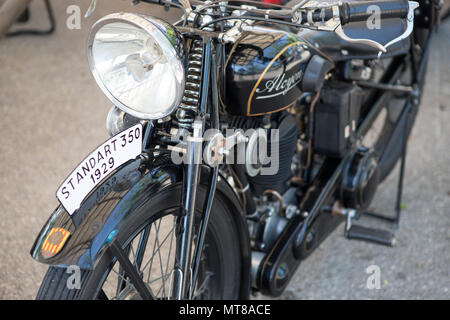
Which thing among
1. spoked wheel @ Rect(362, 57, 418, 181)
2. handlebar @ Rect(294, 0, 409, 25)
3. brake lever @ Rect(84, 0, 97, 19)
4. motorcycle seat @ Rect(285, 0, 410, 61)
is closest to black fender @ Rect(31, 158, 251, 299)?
brake lever @ Rect(84, 0, 97, 19)

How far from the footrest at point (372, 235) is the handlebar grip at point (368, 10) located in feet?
3.93

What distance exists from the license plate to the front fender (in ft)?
0.06

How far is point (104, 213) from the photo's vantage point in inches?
48.4

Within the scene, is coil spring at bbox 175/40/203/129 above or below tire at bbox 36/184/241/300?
above

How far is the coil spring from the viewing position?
1379 mm

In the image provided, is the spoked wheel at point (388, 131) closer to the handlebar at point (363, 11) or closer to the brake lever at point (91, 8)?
the handlebar at point (363, 11)

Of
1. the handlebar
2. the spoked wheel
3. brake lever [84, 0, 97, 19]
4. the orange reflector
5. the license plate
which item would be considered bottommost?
the orange reflector

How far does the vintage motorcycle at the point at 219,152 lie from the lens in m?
1.22

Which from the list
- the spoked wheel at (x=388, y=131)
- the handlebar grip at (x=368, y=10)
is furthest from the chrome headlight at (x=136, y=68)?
the spoked wheel at (x=388, y=131)

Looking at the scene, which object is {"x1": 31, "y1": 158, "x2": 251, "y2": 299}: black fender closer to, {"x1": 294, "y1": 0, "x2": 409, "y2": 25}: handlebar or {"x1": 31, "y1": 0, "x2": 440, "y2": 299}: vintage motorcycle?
{"x1": 31, "y1": 0, "x2": 440, "y2": 299}: vintage motorcycle

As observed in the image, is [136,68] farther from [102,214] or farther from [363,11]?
[363,11]

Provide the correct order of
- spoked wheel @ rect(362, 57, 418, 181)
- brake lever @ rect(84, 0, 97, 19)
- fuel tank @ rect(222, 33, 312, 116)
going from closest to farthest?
brake lever @ rect(84, 0, 97, 19)
fuel tank @ rect(222, 33, 312, 116)
spoked wheel @ rect(362, 57, 418, 181)

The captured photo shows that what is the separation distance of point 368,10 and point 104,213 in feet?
2.55
